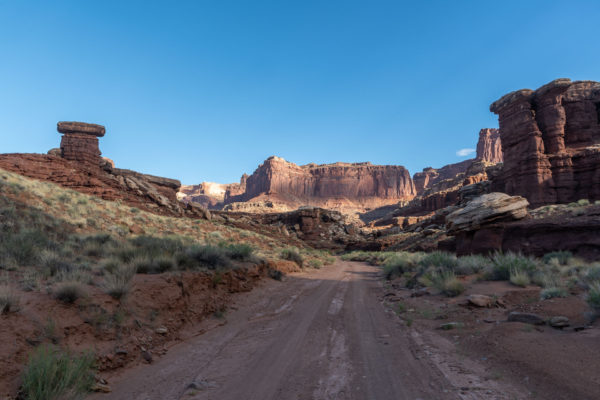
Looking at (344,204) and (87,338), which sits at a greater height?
(344,204)

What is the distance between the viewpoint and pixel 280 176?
145 meters

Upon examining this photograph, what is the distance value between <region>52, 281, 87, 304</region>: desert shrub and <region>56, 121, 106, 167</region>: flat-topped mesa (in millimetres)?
29374

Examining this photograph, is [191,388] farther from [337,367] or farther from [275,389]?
[337,367]

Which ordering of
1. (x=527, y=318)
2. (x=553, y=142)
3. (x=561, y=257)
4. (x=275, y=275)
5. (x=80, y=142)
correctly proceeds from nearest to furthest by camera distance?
(x=527, y=318) → (x=561, y=257) → (x=275, y=275) → (x=80, y=142) → (x=553, y=142)

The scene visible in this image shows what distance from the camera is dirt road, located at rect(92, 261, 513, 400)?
3416 mm

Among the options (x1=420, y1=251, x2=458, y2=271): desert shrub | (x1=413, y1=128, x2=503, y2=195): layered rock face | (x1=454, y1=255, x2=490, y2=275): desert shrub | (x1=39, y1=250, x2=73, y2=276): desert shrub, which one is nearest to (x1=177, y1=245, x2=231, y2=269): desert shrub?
(x1=39, y1=250, x2=73, y2=276): desert shrub

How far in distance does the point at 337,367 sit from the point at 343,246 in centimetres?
4506

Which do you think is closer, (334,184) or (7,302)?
(7,302)

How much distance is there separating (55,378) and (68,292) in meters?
1.88

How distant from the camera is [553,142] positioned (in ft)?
117

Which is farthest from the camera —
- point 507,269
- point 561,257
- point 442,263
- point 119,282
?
point 442,263

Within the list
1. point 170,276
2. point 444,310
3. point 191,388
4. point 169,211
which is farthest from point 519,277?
point 169,211

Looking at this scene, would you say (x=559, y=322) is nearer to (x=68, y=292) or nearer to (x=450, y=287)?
(x=450, y=287)

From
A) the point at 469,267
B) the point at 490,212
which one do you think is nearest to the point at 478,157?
the point at 490,212
